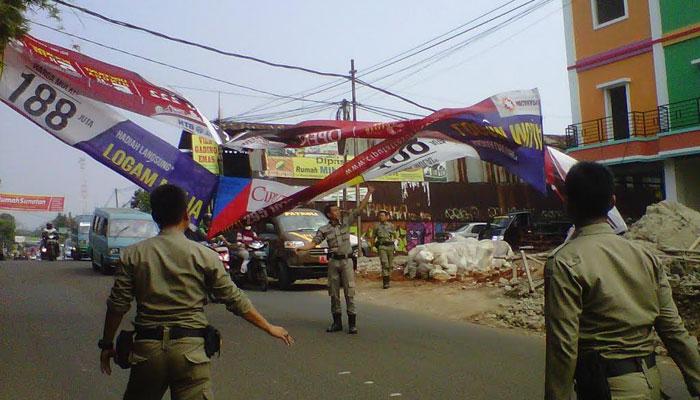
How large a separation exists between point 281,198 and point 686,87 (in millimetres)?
15758

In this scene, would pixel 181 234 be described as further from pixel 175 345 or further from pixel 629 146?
pixel 629 146

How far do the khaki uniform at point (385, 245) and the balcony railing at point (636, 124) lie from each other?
30.1 feet

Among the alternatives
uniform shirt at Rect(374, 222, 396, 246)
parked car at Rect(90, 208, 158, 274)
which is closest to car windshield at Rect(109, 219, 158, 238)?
parked car at Rect(90, 208, 158, 274)

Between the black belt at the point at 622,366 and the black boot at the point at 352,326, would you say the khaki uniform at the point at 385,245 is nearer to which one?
the black boot at the point at 352,326

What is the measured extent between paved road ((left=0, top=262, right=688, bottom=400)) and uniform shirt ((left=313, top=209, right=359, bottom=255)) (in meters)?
1.26

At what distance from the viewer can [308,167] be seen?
104 ft

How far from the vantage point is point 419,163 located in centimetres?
1031

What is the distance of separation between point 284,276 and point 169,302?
42.9ft

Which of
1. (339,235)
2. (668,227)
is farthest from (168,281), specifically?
(668,227)

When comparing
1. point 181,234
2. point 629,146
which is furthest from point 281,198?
point 629,146

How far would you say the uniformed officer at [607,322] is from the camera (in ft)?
8.91

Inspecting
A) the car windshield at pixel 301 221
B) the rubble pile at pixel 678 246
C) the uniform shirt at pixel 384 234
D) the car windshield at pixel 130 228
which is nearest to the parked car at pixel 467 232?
the car windshield at pixel 301 221

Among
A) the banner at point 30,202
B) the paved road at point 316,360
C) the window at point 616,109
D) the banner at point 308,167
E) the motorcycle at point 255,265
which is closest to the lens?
the paved road at point 316,360

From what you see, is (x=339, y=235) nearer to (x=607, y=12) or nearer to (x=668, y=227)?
(x=668, y=227)
